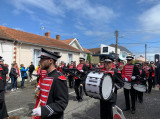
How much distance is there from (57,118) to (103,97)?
47.3 inches

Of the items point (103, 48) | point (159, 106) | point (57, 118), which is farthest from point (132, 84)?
point (103, 48)

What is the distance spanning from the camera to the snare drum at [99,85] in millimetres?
2688

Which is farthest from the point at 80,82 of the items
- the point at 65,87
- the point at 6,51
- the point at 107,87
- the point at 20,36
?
the point at 20,36

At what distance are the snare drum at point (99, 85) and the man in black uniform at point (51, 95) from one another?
1.00m

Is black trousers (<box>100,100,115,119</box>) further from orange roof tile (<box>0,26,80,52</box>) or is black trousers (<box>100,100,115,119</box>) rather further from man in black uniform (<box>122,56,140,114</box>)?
orange roof tile (<box>0,26,80,52</box>)

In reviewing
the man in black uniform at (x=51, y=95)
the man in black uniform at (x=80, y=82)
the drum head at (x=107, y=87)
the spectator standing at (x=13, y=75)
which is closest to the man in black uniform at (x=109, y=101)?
the drum head at (x=107, y=87)


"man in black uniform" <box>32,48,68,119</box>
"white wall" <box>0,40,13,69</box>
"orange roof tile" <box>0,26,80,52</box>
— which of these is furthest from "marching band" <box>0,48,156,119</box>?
"orange roof tile" <box>0,26,80,52</box>

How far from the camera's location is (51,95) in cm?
184

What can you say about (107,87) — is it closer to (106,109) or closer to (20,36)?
(106,109)

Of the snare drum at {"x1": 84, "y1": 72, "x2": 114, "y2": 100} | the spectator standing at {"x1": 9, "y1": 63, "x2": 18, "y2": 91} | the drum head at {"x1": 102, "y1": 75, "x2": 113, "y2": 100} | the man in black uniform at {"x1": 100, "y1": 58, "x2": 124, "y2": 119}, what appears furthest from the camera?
the spectator standing at {"x1": 9, "y1": 63, "x2": 18, "y2": 91}

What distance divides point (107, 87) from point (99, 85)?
14.2 inches

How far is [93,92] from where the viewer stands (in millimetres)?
2803

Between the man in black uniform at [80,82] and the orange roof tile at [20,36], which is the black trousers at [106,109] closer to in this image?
the man in black uniform at [80,82]

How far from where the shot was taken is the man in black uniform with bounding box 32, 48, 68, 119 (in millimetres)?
1688
